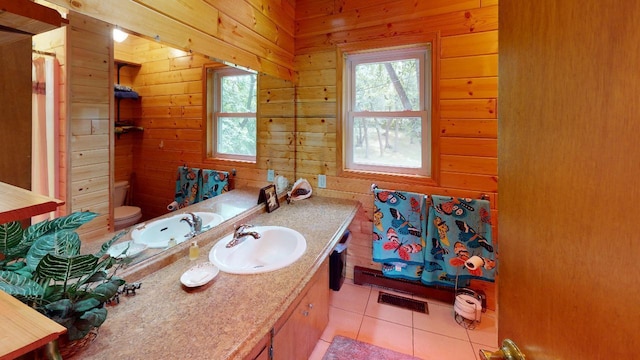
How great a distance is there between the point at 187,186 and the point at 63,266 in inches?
33.2

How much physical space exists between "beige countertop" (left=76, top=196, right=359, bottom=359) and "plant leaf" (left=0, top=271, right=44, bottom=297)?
0.24 metres

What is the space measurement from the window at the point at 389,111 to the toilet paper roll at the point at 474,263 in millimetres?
727

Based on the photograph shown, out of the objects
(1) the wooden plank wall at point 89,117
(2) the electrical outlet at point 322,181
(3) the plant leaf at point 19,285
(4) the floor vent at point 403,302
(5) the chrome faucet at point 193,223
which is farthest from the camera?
(2) the electrical outlet at point 322,181

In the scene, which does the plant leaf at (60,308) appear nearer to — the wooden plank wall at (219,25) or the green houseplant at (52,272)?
the green houseplant at (52,272)

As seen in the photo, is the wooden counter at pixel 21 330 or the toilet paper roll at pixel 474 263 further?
the toilet paper roll at pixel 474 263

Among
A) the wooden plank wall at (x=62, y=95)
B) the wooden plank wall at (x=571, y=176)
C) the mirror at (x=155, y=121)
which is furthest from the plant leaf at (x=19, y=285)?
the wooden plank wall at (x=571, y=176)

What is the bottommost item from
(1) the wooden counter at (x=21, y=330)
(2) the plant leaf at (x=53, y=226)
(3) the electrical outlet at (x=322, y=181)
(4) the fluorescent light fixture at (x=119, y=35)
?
(1) the wooden counter at (x=21, y=330)

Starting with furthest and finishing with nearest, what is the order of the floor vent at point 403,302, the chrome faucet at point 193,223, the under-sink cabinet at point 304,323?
1. the floor vent at point 403,302
2. the chrome faucet at point 193,223
3. the under-sink cabinet at point 304,323

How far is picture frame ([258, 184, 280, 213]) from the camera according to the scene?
2.12 metres

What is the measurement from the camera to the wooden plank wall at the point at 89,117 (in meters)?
0.92

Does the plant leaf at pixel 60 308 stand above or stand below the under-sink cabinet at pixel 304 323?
above

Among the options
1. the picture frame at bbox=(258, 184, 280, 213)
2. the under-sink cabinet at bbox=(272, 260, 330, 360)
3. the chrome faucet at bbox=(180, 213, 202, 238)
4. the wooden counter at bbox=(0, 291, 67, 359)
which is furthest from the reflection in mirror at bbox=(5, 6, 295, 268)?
the under-sink cabinet at bbox=(272, 260, 330, 360)

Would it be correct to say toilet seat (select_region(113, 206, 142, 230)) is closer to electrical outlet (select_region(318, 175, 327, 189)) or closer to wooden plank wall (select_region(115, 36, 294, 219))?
wooden plank wall (select_region(115, 36, 294, 219))

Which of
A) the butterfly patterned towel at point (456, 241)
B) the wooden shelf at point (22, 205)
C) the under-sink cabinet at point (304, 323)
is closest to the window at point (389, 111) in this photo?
the butterfly patterned towel at point (456, 241)
